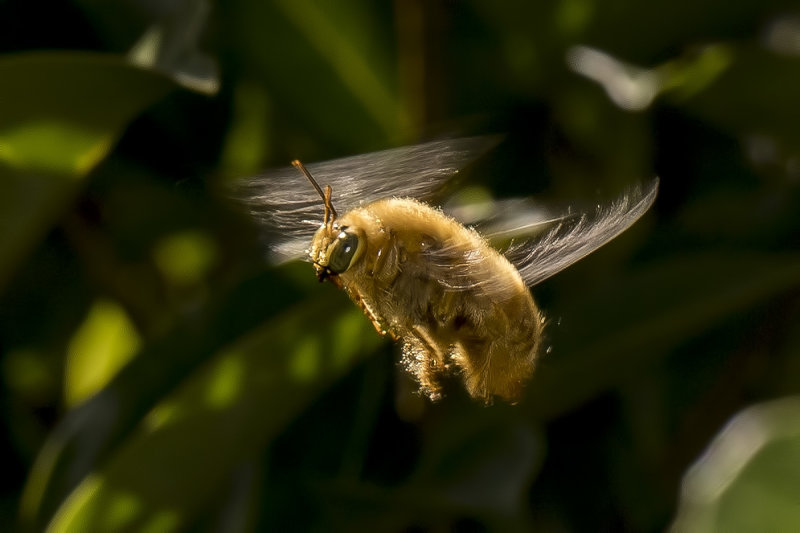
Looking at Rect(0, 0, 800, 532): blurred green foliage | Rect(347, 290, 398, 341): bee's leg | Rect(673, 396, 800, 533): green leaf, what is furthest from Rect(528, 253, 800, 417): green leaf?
Rect(347, 290, 398, 341): bee's leg

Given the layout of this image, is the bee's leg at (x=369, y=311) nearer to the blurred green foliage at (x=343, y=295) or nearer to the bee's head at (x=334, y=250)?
the bee's head at (x=334, y=250)

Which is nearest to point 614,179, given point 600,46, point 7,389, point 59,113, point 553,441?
point 600,46

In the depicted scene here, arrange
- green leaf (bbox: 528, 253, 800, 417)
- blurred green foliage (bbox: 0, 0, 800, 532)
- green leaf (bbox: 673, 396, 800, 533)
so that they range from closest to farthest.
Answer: green leaf (bbox: 673, 396, 800, 533) → blurred green foliage (bbox: 0, 0, 800, 532) → green leaf (bbox: 528, 253, 800, 417)

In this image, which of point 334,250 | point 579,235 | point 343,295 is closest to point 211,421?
point 343,295

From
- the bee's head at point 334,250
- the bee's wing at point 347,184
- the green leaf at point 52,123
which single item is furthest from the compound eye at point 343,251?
the green leaf at point 52,123

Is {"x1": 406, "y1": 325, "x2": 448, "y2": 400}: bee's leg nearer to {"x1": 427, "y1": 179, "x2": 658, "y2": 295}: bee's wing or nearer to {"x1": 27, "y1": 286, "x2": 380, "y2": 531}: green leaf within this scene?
{"x1": 427, "y1": 179, "x2": 658, "y2": 295}: bee's wing

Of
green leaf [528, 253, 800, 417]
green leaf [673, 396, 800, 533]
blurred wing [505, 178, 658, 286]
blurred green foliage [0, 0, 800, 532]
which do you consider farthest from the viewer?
green leaf [528, 253, 800, 417]

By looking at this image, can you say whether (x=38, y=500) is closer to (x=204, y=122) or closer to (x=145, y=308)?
(x=145, y=308)

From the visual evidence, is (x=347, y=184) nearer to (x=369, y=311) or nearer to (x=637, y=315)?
(x=369, y=311)
